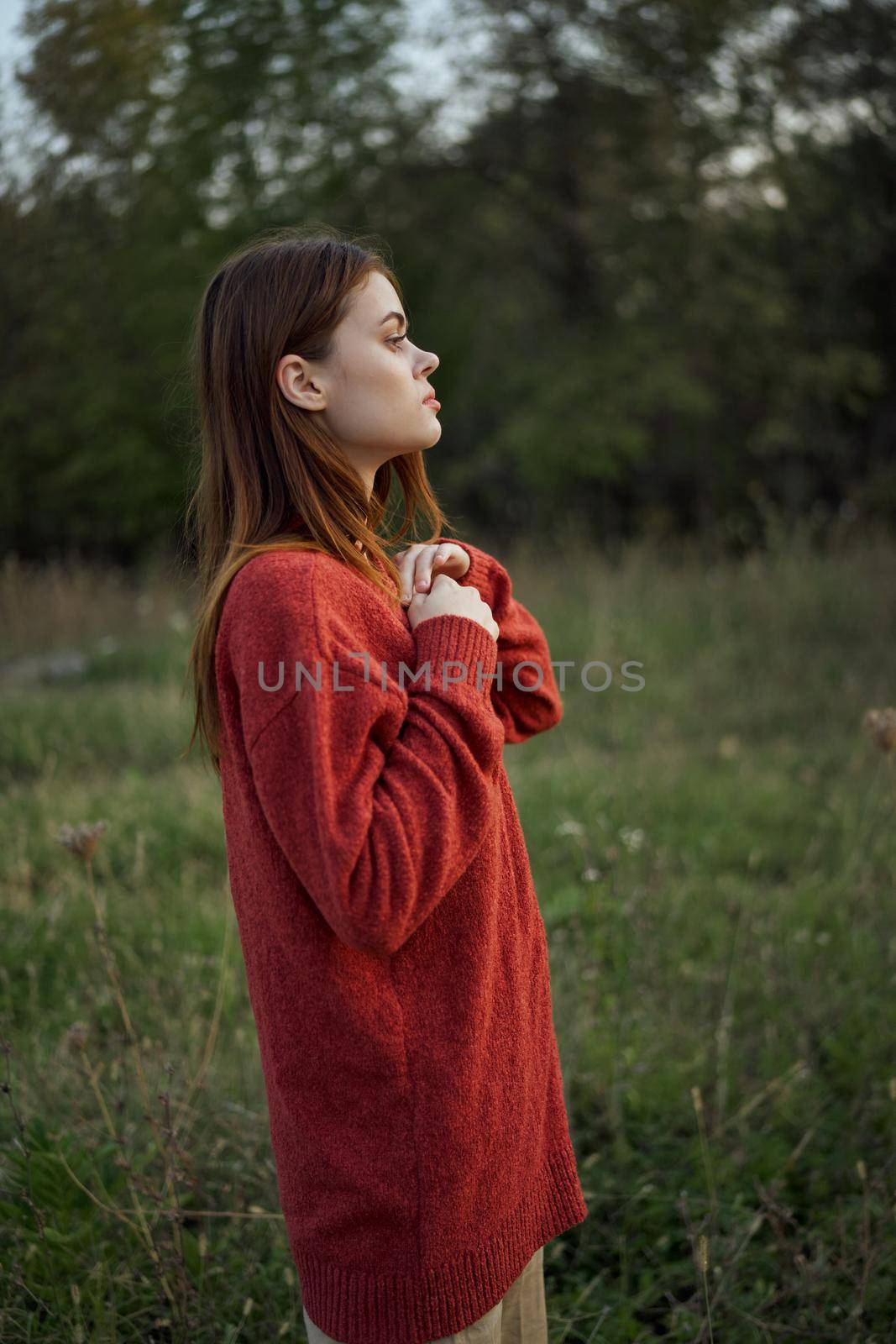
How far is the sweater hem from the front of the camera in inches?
47.6

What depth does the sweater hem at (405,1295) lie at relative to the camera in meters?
1.21

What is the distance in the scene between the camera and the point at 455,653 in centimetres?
123

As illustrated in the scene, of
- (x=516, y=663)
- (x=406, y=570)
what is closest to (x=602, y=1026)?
(x=516, y=663)

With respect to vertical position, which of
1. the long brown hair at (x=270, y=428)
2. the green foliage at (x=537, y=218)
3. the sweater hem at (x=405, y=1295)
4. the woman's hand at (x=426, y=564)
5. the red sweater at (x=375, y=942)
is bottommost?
the green foliage at (x=537, y=218)

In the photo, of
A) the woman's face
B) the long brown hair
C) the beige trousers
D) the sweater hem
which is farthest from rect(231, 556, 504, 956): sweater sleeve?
the beige trousers

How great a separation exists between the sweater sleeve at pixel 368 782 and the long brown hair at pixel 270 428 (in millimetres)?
182

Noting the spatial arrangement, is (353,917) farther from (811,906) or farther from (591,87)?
(591,87)

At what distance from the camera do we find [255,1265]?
199 cm

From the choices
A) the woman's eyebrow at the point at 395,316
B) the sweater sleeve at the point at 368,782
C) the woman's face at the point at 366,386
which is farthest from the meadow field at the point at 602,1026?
the woman's eyebrow at the point at 395,316

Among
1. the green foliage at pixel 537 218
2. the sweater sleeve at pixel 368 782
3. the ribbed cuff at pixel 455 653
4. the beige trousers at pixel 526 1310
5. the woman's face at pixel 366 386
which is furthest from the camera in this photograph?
the green foliage at pixel 537 218

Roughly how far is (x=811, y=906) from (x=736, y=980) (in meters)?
0.55

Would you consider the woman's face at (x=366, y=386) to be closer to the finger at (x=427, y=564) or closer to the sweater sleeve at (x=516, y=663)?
the finger at (x=427, y=564)

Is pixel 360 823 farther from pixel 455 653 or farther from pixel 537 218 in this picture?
pixel 537 218

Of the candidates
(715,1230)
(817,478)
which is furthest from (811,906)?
(817,478)
